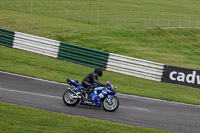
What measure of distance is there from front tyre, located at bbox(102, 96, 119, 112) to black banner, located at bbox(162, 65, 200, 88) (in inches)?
339

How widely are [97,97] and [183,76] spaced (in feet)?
30.2

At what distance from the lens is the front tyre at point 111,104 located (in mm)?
12633

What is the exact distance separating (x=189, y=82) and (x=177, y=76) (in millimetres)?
831

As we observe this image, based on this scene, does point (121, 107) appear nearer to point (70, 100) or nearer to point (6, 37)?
point (70, 100)

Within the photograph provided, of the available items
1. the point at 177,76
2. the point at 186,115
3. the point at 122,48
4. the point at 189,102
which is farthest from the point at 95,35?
the point at 186,115

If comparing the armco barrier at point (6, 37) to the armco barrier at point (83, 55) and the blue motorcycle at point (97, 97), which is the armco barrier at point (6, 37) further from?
the blue motorcycle at point (97, 97)

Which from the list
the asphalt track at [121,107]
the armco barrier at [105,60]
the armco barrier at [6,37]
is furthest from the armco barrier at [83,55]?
the asphalt track at [121,107]

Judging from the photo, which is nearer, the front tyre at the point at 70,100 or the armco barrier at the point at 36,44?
the front tyre at the point at 70,100

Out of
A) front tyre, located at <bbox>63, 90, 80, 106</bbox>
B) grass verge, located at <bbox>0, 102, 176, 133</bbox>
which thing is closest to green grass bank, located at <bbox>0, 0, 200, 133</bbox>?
grass verge, located at <bbox>0, 102, 176, 133</bbox>

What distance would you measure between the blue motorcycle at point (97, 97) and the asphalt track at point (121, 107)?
23 centimetres

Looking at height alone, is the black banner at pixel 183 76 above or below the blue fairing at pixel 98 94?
above

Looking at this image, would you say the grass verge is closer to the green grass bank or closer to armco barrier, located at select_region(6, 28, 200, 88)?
the green grass bank

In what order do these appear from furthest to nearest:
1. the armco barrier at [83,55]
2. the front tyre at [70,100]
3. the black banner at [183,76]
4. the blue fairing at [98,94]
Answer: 1. the armco barrier at [83,55]
2. the black banner at [183,76]
3. the front tyre at [70,100]
4. the blue fairing at [98,94]

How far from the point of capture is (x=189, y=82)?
66.1ft
